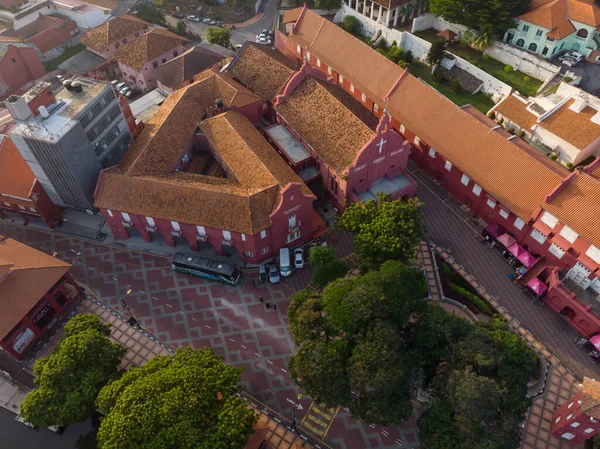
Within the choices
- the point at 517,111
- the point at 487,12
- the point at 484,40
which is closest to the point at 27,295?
the point at 517,111

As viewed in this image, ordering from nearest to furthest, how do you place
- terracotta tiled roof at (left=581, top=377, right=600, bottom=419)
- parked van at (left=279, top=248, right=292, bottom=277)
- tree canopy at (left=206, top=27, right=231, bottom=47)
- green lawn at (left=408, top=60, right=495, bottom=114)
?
terracotta tiled roof at (left=581, top=377, right=600, bottom=419), parked van at (left=279, top=248, right=292, bottom=277), green lawn at (left=408, top=60, right=495, bottom=114), tree canopy at (left=206, top=27, right=231, bottom=47)

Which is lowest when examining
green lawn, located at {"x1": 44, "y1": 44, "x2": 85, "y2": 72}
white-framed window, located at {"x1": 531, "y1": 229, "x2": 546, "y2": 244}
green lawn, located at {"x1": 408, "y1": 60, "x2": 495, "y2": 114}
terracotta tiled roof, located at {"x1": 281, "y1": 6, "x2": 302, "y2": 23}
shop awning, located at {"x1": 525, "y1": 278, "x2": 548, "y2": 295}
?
shop awning, located at {"x1": 525, "y1": 278, "x2": 548, "y2": 295}

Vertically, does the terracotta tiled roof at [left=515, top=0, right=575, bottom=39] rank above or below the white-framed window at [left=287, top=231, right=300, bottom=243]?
above

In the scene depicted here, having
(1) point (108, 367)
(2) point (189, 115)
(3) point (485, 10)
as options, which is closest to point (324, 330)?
(1) point (108, 367)

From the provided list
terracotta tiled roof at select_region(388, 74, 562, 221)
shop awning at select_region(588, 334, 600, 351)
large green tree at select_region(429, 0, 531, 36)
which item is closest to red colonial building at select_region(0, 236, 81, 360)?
terracotta tiled roof at select_region(388, 74, 562, 221)

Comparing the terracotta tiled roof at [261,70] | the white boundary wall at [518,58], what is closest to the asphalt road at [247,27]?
the terracotta tiled roof at [261,70]

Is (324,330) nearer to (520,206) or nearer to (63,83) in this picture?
(520,206)

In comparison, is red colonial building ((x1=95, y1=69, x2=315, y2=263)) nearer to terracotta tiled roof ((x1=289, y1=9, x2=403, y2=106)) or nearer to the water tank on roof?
the water tank on roof

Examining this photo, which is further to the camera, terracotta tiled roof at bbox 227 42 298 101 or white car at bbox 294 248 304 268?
terracotta tiled roof at bbox 227 42 298 101
